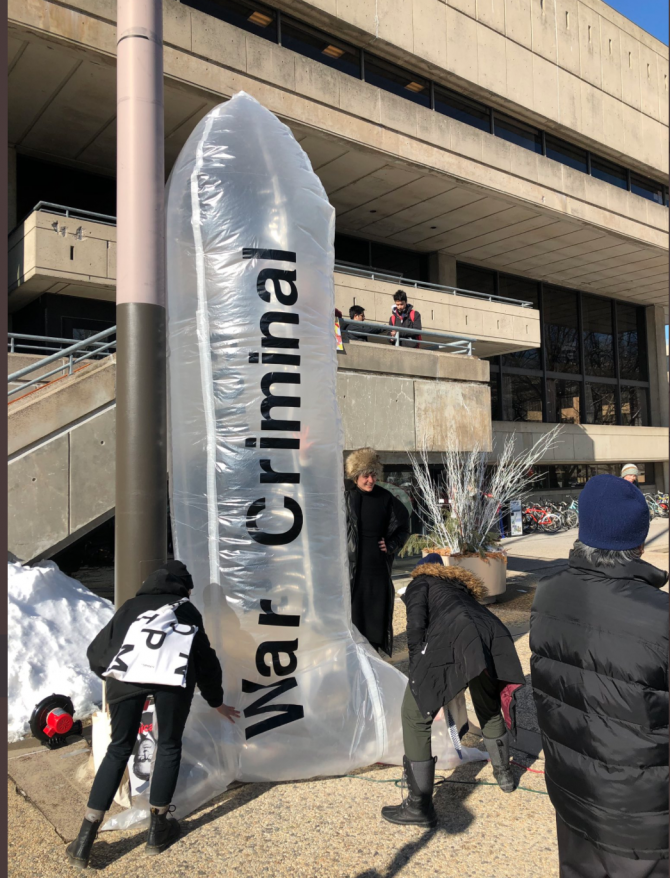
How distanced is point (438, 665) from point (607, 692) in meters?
1.69

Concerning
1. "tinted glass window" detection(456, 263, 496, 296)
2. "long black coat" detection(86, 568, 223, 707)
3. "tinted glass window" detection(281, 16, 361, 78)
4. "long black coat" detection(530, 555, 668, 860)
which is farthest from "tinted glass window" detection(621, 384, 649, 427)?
"long black coat" detection(530, 555, 668, 860)

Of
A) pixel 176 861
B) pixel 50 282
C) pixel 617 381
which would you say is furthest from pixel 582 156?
pixel 176 861

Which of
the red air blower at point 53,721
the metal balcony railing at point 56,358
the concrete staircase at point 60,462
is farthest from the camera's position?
the metal balcony railing at point 56,358

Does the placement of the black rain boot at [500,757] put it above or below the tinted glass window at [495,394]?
below

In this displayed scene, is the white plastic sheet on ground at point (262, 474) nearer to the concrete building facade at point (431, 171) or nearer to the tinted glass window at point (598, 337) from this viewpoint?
the concrete building facade at point (431, 171)

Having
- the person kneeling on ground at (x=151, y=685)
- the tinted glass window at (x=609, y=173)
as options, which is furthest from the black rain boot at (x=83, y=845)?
the tinted glass window at (x=609, y=173)

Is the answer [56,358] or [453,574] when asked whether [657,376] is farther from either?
[453,574]

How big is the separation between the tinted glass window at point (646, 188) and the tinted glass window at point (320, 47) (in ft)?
39.6

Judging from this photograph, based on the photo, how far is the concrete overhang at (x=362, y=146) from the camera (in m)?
12.7

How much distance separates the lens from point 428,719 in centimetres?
382

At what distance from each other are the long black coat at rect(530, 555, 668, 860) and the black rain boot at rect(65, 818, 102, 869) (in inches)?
93.3

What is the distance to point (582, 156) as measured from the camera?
21.5 m

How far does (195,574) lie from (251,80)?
12528 millimetres

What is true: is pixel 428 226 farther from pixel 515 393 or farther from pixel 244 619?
pixel 244 619
